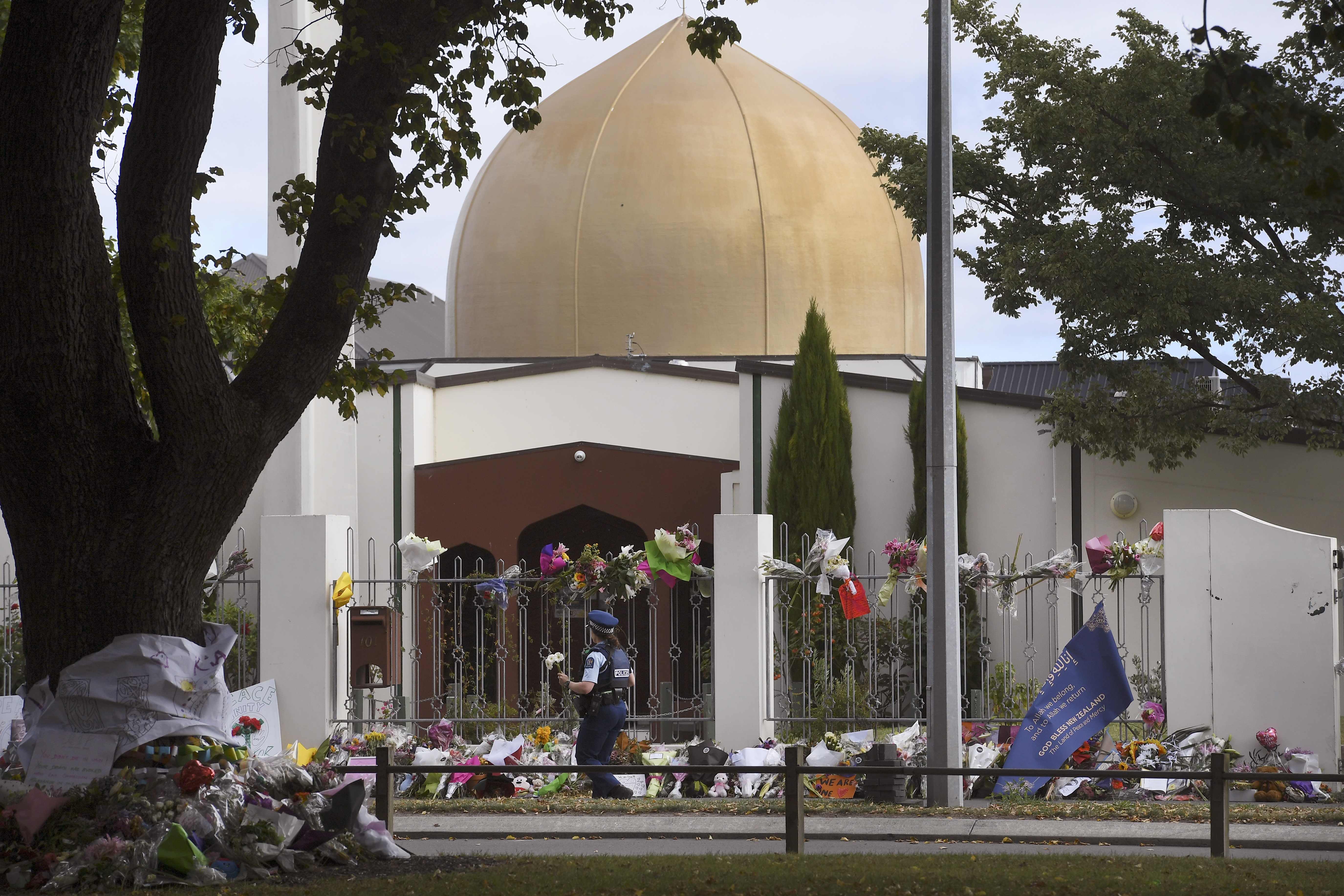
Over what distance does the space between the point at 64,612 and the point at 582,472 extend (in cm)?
1322

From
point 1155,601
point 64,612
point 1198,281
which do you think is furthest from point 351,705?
point 1198,281

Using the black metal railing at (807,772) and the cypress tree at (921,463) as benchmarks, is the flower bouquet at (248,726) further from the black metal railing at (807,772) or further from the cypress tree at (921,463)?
the cypress tree at (921,463)

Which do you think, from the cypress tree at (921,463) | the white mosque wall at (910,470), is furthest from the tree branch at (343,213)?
the cypress tree at (921,463)

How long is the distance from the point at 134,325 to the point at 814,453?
1252cm

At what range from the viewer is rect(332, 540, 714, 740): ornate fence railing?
13.8 meters

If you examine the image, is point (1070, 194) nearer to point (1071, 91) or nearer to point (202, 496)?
point (1071, 91)

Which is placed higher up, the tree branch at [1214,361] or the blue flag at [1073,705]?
the tree branch at [1214,361]

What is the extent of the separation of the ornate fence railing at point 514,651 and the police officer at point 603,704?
1056mm

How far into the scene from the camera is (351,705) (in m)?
13.7

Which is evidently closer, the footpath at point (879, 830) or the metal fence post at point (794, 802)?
the metal fence post at point (794, 802)

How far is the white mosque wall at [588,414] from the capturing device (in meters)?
20.8

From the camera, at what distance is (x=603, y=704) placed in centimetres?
1178

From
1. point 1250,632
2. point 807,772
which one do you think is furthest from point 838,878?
point 1250,632

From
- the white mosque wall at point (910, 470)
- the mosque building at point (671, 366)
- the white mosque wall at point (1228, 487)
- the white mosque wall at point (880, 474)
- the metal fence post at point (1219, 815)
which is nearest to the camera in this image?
the metal fence post at point (1219, 815)
